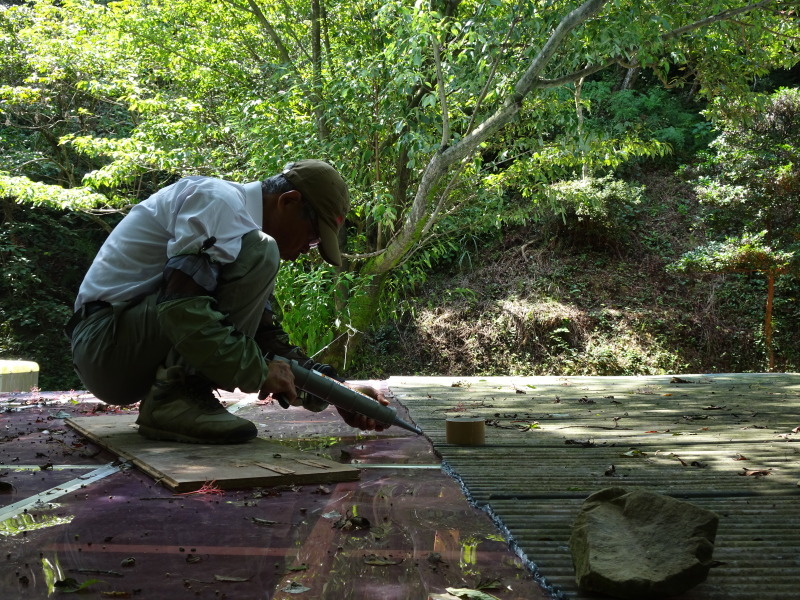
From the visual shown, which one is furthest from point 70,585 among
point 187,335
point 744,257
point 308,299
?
point 744,257

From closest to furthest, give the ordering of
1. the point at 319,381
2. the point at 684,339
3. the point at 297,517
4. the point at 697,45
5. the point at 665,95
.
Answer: the point at 297,517
the point at 319,381
the point at 697,45
the point at 684,339
the point at 665,95

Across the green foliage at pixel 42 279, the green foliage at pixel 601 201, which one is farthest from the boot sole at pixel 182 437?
the green foliage at pixel 42 279

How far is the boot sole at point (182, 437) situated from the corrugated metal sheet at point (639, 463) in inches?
20.4

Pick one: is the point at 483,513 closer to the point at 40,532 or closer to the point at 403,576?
the point at 403,576

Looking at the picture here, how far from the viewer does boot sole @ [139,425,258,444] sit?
1.86 metres

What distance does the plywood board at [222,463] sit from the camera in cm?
143

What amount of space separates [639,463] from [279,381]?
90cm

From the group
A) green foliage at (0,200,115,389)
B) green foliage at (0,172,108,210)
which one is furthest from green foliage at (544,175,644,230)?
green foliage at (0,200,115,389)

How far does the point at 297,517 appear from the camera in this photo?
1212 mm

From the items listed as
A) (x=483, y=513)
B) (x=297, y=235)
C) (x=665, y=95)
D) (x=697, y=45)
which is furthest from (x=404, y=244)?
(x=665, y=95)

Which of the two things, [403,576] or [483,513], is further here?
[483,513]

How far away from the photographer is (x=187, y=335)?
168 centimetres

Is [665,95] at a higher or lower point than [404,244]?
higher

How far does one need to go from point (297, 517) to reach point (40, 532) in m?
0.39
